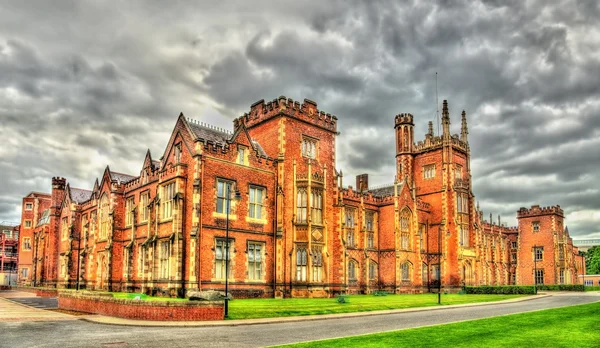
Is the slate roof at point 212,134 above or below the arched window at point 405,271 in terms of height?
above

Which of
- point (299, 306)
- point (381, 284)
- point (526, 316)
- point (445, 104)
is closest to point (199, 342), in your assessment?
point (299, 306)

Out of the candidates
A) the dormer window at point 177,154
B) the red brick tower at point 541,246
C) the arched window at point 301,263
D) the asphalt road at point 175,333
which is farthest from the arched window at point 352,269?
the red brick tower at point 541,246

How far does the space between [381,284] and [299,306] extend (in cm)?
2642

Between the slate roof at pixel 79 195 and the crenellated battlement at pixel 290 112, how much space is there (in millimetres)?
26481

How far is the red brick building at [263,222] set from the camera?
34438 mm

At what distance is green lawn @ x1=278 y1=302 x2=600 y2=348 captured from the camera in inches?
619

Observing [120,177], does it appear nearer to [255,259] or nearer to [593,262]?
[255,259]

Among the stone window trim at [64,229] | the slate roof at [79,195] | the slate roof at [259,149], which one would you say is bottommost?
the stone window trim at [64,229]

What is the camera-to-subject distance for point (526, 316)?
1003 inches

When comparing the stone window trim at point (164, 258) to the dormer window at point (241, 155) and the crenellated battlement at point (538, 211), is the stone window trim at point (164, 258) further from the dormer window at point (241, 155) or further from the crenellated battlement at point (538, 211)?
the crenellated battlement at point (538, 211)

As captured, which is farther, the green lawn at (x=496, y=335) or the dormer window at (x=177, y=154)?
the dormer window at (x=177, y=154)

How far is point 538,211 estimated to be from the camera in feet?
270

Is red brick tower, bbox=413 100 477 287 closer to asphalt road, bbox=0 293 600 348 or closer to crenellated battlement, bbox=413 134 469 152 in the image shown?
crenellated battlement, bbox=413 134 469 152

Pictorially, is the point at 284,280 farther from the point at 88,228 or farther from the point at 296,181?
the point at 88,228
